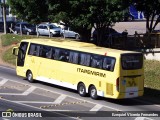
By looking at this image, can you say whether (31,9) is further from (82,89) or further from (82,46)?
(82,89)

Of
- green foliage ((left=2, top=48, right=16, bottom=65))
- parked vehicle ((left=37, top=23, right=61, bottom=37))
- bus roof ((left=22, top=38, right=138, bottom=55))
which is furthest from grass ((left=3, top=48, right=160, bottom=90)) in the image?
parked vehicle ((left=37, top=23, right=61, bottom=37))

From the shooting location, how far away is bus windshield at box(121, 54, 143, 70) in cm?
2266

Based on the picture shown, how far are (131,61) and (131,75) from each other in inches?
27.7

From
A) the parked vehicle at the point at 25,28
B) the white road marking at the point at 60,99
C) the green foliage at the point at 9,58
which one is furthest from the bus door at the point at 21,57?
the parked vehicle at the point at 25,28

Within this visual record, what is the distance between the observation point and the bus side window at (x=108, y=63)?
74.6 ft

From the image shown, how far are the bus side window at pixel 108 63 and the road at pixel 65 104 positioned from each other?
1773mm

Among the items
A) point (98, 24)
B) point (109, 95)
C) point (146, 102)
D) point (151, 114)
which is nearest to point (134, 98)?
point (146, 102)

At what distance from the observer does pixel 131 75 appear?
75.2ft

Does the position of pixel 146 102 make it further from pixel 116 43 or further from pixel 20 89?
pixel 116 43

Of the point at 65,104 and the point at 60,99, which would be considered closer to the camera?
the point at 65,104

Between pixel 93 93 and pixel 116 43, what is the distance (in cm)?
1261

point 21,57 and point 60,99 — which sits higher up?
point 21,57

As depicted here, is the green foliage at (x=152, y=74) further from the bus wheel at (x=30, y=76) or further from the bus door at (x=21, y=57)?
the bus door at (x=21, y=57)

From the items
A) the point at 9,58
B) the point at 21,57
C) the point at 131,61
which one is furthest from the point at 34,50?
the point at 9,58
